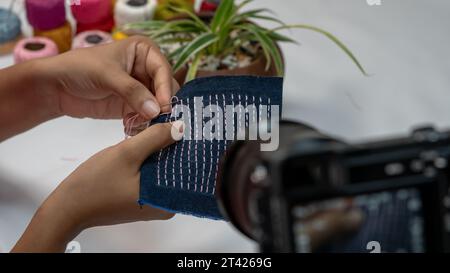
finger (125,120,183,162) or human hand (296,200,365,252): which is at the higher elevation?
human hand (296,200,365,252)

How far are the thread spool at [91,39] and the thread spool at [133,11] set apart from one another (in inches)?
1.0

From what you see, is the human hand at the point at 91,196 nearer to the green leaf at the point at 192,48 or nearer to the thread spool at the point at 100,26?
the green leaf at the point at 192,48

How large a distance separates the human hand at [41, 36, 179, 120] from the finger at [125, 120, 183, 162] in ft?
0.15

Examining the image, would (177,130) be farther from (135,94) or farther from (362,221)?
(362,221)

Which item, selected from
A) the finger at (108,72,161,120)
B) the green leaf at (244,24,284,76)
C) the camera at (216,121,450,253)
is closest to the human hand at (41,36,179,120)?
the finger at (108,72,161,120)

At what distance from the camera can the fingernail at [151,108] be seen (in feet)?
2.03

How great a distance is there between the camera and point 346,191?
0.32 meters

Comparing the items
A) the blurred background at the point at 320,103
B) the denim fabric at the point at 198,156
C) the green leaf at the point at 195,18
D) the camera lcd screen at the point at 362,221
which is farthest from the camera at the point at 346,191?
the green leaf at the point at 195,18

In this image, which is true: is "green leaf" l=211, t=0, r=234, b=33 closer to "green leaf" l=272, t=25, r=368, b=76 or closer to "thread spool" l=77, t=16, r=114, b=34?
"green leaf" l=272, t=25, r=368, b=76

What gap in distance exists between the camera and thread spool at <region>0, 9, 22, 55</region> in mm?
843

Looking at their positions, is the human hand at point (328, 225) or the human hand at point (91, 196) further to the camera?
the human hand at point (91, 196)

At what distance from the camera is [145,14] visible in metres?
0.85
